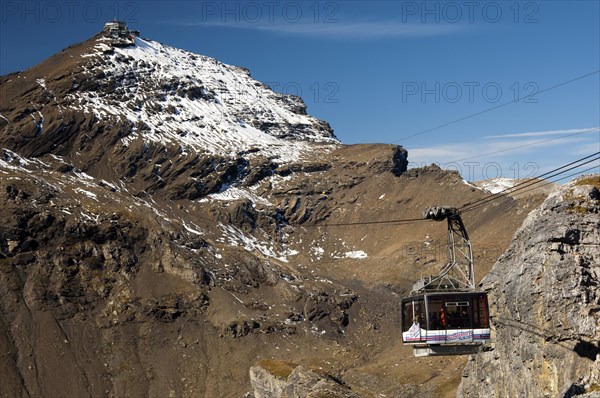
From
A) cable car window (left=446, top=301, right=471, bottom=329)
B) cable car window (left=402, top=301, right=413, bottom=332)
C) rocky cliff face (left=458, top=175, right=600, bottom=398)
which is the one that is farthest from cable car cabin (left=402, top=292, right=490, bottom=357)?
rocky cliff face (left=458, top=175, right=600, bottom=398)

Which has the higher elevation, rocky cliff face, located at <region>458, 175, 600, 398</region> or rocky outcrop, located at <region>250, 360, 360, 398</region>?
rocky cliff face, located at <region>458, 175, 600, 398</region>

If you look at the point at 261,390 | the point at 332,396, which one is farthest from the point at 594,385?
the point at 261,390

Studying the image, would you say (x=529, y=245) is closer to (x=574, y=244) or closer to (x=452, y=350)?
(x=574, y=244)

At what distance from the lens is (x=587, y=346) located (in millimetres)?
54312

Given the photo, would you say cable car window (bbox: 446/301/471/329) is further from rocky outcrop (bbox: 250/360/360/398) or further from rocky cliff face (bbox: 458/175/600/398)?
rocky outcrop (bbox: 250/360/360/398)

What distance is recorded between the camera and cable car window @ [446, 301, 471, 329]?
2438 inches

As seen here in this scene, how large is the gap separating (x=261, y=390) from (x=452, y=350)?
71.3 metres

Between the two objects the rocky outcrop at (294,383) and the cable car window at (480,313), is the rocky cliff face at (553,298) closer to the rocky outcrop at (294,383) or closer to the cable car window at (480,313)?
the cable car window at (480,313)

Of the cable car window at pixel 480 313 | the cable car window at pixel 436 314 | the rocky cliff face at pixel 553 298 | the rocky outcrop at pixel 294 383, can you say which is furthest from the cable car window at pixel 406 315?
the rocky outcrop at pixel 294 383

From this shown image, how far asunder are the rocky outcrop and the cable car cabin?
27.2 m

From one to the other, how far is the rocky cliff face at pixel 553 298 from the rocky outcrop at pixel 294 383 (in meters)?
31.1

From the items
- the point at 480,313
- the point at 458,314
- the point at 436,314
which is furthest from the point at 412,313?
the point at 480,313

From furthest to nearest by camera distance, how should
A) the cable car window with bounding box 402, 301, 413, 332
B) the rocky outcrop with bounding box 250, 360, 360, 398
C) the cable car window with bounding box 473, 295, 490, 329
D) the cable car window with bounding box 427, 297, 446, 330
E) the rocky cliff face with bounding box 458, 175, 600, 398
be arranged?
the rocky outcrop with bounding box 250, 360, 360, 398 → the cable car window with bounding box 402, 301, 413, 332 → the cable car window with bounding box 427, 297, 446, 330 → the cable car window with bounding box 473, 295, 490, 329 → the rocky cliff face with bounding box 458, 175, 600, 398

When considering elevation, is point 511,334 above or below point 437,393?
above
